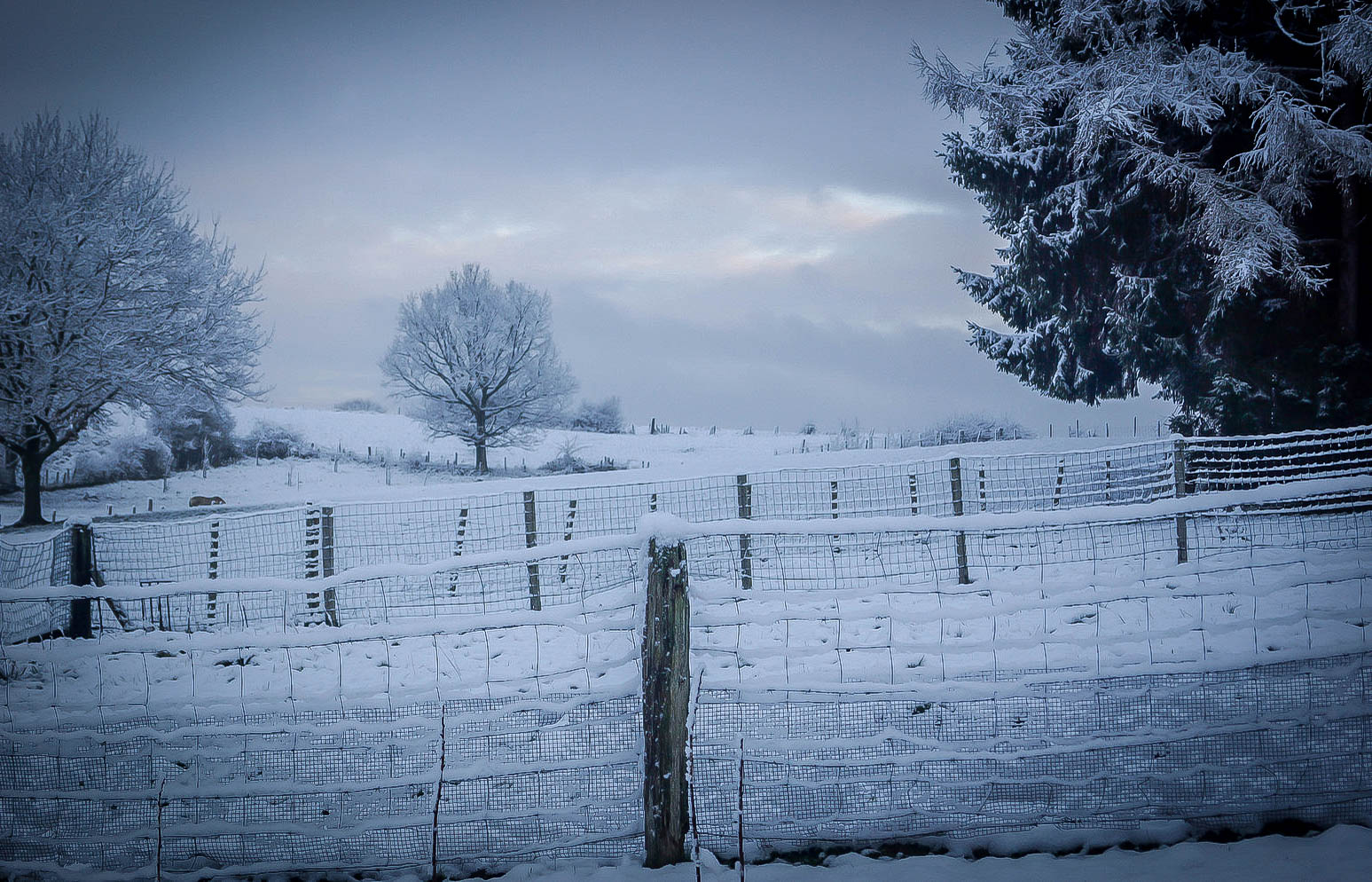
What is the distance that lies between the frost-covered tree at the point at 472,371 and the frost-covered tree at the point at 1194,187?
17.5 meters

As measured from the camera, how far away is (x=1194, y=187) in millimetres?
12078

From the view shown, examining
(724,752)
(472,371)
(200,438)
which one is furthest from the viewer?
(472,371)

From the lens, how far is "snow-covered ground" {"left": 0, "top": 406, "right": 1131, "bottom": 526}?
18.3 metres

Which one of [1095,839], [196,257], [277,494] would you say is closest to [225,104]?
[196,257]

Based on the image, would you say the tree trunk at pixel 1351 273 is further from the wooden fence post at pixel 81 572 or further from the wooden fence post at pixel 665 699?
the wooden fence post at pixel 81 572

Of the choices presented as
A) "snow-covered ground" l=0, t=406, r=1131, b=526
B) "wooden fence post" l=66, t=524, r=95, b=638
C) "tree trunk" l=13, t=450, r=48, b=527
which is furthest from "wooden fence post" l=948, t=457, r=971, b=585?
"tree trunk" l=13, t=450, r=48, b=527

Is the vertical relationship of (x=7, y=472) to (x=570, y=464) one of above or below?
above

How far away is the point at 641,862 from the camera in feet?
9.55

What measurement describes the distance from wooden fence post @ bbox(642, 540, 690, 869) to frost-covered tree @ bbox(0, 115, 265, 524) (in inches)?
668

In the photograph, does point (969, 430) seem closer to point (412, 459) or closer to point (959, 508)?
point (959, 508)

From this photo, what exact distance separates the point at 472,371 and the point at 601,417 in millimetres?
8344

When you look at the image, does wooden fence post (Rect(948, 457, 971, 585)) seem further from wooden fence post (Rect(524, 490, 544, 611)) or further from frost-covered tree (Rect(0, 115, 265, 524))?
frost-covered tree (Rect(0, 115, 265, 524))

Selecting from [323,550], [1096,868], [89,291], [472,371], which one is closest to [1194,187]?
[1096,868]

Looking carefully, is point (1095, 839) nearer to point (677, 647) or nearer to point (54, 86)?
point (677, 647)
